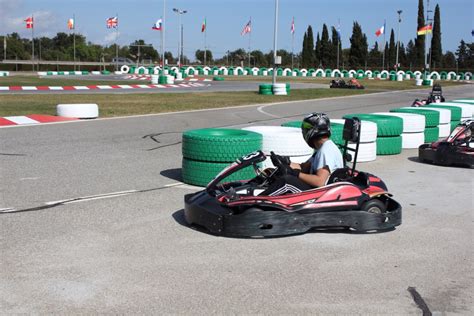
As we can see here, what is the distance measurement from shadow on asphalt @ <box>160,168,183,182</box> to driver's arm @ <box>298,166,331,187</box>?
9.06ft

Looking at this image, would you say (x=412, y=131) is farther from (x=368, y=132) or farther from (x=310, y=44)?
(x=310, y=44)

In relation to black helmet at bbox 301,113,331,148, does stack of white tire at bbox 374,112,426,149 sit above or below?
below

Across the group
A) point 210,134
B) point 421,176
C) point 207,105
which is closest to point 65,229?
point 210,134

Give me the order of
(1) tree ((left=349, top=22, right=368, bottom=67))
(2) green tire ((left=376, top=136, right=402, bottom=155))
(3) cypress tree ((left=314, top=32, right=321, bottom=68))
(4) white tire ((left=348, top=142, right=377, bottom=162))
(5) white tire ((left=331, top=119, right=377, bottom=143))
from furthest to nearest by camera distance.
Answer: (3) cypress tree ((left=314, top=32, right=321, bottom=68)) → (1) tree ((left=349, top=22, right=368, bottom=67)) → (2) green tire ((left=376, top=136, right=402, bottom=155)) → (4) white tire ((left=348, top=142, right=377, bottom=162)) → (5) white tire ((left=331, top=119, right=377, bottom=143))

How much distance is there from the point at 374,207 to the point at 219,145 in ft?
7.18

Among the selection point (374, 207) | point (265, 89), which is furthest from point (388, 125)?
point (265, 89)

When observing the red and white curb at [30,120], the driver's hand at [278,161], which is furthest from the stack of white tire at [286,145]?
the red and white curb at [30,120]

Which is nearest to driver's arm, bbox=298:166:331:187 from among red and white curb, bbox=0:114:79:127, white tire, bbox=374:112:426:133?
white tire, bbox=374:112:426:133

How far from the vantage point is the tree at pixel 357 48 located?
84.9 m

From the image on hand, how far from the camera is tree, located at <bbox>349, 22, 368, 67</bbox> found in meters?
84.9

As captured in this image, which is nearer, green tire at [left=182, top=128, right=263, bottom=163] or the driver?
the driver

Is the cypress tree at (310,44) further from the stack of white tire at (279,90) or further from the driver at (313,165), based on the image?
the driver at (313,165)

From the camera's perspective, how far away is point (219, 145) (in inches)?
273

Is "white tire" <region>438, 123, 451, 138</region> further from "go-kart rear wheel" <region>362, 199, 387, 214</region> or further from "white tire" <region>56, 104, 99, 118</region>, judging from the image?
"white tire" <region>56, 104, 99, 118</region>
